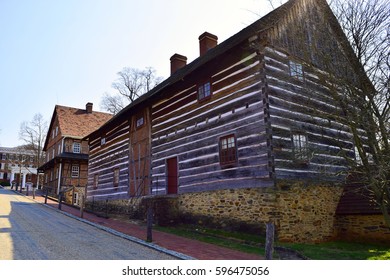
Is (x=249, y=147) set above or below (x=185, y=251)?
above

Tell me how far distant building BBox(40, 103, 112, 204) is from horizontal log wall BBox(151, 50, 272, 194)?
16.2 meters

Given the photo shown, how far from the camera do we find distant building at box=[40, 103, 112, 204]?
30.7 meters

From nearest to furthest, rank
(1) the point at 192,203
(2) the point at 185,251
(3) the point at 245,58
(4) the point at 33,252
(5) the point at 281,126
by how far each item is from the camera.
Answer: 1. (4) the point at 33,252
2. (2) the point at 185,251
3. (5) the point at 281,126
4. (3) the point at 245,58
5. (1) the point at 192,203

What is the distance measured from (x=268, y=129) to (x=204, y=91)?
4.25m

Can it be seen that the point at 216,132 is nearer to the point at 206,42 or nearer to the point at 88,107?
the point at 206,42

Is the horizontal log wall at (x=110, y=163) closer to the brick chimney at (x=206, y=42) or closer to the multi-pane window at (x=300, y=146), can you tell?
the brick chimney at (x=206, y=42)

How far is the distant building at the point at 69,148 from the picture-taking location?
101 feet

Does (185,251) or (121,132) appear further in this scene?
(121,132)

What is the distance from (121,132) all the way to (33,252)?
13.7m

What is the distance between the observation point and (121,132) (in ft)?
69.0

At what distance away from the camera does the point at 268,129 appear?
10.8m

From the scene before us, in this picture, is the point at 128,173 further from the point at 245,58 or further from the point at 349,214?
the point at 349,214

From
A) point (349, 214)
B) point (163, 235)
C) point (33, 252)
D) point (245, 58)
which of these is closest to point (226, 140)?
point (245, 58)
